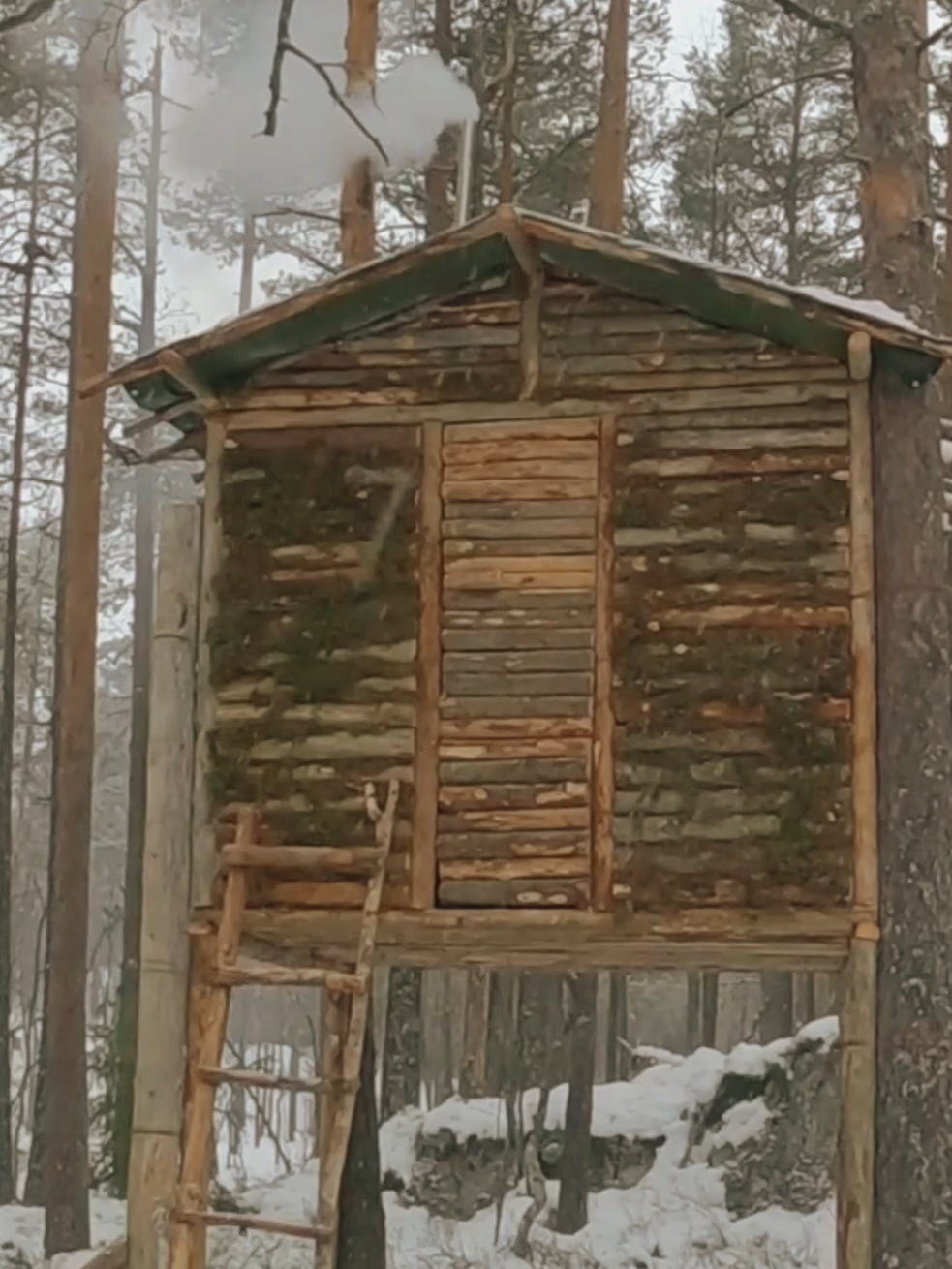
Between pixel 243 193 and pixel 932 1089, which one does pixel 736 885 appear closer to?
pixel 932 1089

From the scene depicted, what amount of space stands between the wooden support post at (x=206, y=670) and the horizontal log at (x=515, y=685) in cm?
125

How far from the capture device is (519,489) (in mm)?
8516

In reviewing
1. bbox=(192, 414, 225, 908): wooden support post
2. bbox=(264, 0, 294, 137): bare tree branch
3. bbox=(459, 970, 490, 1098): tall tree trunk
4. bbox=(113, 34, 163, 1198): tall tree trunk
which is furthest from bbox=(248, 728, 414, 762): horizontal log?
bbox=(459, 970, 490, 1098): tall tree trunk

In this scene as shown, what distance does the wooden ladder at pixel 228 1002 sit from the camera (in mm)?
7785

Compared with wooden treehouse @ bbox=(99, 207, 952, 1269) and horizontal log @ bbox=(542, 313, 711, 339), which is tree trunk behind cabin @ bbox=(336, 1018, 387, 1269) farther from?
horizontal log @ bbox=(542, 313, 711, 339)

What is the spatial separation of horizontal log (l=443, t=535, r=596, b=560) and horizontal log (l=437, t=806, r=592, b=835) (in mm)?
1248

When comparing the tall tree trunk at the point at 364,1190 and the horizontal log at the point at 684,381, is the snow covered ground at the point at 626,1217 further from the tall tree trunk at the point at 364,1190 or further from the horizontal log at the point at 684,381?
the horizontal log at the point at 684,381

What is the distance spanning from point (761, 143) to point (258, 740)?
1398cm

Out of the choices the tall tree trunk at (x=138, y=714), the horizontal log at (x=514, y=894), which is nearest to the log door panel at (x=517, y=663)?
the horizontal log at (x=514, y=894)

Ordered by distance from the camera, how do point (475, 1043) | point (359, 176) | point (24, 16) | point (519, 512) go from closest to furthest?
point (24, 16) → point (519, 512) → point (359, 176) → point (475, 1043)

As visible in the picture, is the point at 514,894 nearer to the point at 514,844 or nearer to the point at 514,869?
the point at 514,869

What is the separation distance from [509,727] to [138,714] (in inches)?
505

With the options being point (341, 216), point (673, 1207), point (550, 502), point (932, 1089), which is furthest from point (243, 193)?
point (932, 1089)

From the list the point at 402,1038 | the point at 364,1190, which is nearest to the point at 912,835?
the point at 364,1190
